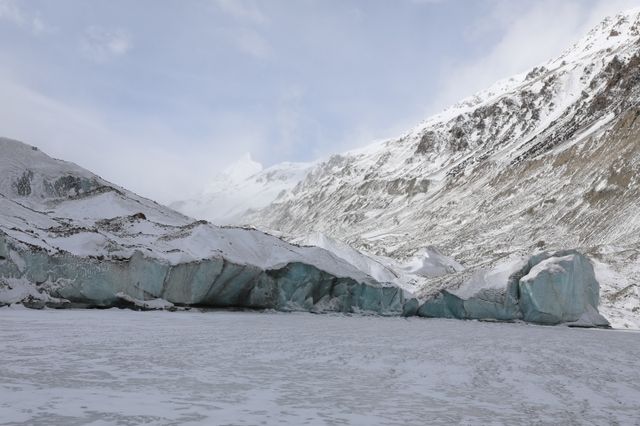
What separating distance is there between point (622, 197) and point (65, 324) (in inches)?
2438

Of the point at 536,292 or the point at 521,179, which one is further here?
the point at 521,179

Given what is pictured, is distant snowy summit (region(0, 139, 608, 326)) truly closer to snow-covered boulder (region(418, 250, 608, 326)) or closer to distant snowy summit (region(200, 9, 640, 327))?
snow-covered boulder (region(418, 250, 608, 326))

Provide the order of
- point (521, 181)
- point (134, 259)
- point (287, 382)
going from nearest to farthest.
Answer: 1. point (287, 382)
2. point (134, 259)
3. point (521, 181)

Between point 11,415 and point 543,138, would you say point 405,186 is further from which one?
point 11,415

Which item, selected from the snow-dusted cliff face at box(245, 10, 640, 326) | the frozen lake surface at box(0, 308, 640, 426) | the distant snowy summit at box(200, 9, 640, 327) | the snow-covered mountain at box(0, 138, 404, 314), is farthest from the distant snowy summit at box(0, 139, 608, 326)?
the frozen lake surface at box(0, 308, 640, 426)

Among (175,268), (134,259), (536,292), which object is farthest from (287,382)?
(536,292)

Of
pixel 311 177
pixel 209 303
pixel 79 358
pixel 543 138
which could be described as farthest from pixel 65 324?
pixel 311 177

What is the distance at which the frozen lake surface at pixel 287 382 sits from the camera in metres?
6.00

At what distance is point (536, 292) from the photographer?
104 feet

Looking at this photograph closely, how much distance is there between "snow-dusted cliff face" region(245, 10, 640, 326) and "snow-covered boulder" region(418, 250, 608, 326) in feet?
16.1

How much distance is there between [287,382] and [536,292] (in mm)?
26609

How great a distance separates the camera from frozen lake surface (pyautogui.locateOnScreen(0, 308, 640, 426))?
6000 millimetres

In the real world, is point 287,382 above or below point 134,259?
below

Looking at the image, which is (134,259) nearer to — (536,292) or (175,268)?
(175,268)
